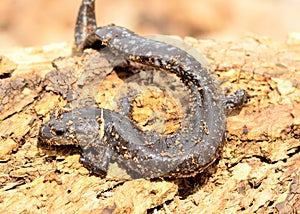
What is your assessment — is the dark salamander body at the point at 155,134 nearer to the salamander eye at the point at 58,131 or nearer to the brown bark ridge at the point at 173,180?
the salamander eye at the point at 58,131

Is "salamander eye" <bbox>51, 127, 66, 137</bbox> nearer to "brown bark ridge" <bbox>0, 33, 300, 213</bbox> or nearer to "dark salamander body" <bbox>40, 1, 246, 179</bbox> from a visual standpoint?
"dark salamander body" <bbox>40, 1, 246, 179</bbox>

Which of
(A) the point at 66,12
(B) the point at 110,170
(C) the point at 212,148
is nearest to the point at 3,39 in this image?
(A) the point at 66,12

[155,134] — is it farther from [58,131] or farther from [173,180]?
[58,131]

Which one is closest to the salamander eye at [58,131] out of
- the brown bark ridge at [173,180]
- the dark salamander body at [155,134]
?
the dark salamander body at [155,134]

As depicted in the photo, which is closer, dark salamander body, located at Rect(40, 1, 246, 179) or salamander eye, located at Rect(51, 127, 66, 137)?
dark salamander body, located at Rect(40, 1, 246, 179)

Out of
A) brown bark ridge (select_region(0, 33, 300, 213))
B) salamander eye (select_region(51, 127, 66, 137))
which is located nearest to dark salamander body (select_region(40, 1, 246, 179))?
salamander eye (select_region(51, 127, 66, 137))

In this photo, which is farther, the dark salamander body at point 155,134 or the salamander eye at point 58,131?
the salamander eye at point 58,131
